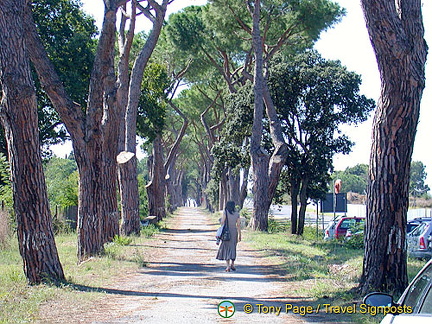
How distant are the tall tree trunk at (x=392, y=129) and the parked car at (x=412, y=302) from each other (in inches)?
203

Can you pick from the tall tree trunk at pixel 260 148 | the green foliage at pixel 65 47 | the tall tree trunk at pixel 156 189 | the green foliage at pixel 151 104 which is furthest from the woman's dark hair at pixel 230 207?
the tall tree trunk at pixel 156 189

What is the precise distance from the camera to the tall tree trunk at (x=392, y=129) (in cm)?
917

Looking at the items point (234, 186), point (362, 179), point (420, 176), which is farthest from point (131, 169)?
point (420, 176)

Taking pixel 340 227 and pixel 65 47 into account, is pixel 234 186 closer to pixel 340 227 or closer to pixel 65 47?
pixel 340 227

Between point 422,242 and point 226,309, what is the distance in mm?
8547

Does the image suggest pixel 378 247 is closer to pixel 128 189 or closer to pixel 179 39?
pixel 128 189

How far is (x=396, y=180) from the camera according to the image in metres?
9.42

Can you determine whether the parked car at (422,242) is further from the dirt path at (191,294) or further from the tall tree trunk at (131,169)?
the tall tree trunk at (131,169)

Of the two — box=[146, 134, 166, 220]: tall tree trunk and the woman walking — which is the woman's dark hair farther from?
box=[146, 134, 166, 220]: tall tree trunk

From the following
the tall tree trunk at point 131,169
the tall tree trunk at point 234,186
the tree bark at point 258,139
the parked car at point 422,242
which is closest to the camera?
the parked car at point 422,242

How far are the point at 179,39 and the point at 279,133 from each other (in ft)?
29.9

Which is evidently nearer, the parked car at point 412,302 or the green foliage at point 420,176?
the parked car at point 412,302

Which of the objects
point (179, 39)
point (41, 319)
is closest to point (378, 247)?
point (41, 319)

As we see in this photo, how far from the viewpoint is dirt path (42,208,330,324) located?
840cm
